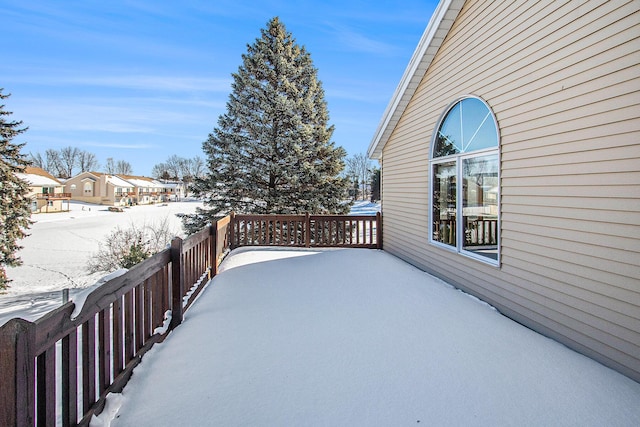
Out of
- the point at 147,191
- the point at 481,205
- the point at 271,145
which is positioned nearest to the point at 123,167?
the point at 147,191

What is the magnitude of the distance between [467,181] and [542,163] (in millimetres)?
1547

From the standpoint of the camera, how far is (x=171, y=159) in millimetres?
72812

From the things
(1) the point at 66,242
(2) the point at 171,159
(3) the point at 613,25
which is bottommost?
(1) the point at 66,242

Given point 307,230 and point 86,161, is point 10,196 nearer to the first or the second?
point 307,230

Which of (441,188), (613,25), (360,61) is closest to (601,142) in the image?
(613,25)

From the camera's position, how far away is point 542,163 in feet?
10.2

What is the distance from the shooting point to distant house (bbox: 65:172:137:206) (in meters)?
46.7

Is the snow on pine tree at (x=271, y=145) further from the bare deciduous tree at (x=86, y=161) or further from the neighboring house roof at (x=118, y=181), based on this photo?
the bare deciduous tree at (x=86, y=161)

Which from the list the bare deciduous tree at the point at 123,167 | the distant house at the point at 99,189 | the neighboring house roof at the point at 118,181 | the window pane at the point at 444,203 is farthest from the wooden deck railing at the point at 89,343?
the bare deciduous tree at the point at 123,167

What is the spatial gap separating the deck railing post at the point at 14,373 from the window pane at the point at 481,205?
414 centimetres

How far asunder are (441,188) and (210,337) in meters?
4.06

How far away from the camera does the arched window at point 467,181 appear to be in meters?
4.05

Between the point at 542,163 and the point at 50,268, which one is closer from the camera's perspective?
the point at 542,163

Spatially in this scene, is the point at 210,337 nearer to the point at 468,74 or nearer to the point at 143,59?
the point at 468,74
